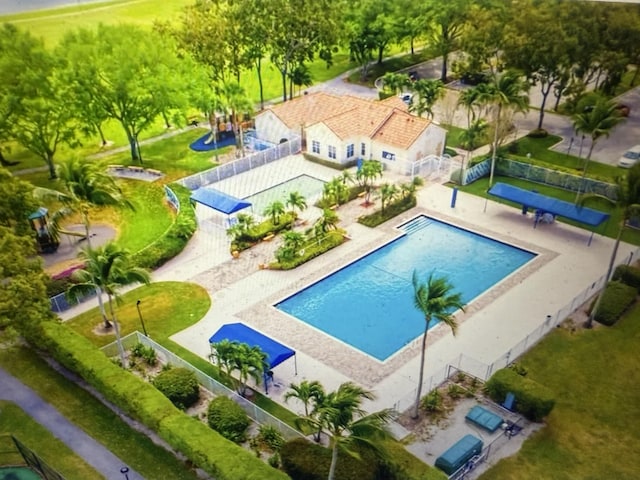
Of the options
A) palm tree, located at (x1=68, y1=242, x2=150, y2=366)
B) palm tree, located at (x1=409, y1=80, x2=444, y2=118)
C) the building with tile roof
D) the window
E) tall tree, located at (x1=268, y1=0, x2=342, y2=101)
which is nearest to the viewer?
palm tree, located at (x1=68, y1=242, x2=150, y2=366)

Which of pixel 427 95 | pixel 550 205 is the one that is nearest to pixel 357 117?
pixel 427 95

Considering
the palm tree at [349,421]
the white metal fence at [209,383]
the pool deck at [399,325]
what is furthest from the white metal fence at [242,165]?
the palm tree at [349,421]

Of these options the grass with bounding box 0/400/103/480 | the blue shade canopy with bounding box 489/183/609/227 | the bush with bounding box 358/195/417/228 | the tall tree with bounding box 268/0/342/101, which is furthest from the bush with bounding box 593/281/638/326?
the tall tree with bounding box 268/0/342/101

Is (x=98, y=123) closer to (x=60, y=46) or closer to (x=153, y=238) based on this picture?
(x=60, y=46)

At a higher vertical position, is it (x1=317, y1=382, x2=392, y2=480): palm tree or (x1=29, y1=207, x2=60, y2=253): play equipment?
(x1=317, y1=382, x2=392, y2=480): palm tree

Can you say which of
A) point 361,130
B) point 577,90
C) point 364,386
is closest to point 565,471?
point 364,386

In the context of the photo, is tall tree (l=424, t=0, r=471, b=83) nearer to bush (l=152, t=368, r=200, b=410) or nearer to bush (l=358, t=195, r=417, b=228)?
bush (l=358, t=195, r=417, b=228)

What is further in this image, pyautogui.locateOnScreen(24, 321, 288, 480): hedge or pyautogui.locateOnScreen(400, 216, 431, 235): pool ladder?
pyautogui.locateOnScreen(400, 216, 431, 235): pool ladder
